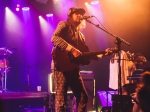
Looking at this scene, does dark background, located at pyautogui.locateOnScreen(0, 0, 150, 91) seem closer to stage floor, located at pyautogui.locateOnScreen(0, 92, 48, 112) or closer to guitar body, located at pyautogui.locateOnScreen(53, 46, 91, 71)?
stage floor, located at pyautogui.locateOnScreen(0, 92, 48, 112)

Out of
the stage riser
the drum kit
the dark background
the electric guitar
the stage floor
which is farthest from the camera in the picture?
the drum kit

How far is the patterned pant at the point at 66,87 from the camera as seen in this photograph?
5.15m

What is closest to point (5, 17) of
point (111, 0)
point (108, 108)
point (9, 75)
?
point (9, 75)

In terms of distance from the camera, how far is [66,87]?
5.30 m

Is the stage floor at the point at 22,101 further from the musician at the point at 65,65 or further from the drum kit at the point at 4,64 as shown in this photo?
the musician at the point at 65,65

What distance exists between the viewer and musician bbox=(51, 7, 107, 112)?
5117mm

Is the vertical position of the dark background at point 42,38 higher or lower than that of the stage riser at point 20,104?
higher

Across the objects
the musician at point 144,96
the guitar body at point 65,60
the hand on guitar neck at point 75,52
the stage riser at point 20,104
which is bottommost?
the stage riser at point 20,104

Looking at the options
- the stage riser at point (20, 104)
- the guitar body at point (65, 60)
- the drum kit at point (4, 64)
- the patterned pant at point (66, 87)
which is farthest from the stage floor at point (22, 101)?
the guitar body at point (65, 60)

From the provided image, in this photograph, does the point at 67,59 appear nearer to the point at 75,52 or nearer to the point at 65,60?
the point at 65,60

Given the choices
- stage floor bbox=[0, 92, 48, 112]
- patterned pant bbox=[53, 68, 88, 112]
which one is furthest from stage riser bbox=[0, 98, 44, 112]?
patterned pant bbox=[53, 68, 88, 112]

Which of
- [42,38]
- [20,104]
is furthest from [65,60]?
[42,38]

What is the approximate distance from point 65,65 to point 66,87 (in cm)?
43

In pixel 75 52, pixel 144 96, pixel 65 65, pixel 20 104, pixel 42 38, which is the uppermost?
pixel 42 38
